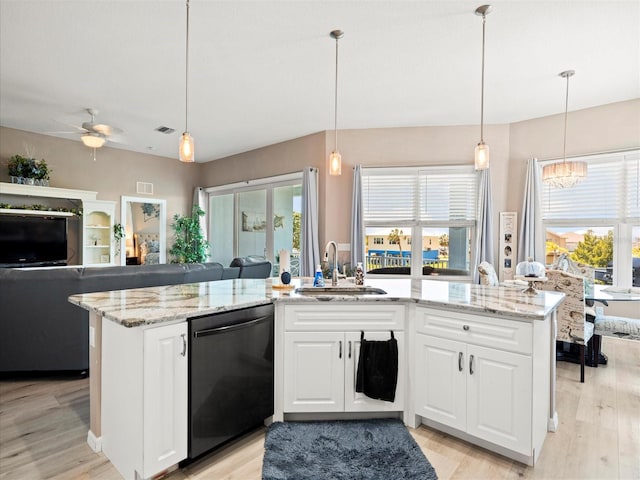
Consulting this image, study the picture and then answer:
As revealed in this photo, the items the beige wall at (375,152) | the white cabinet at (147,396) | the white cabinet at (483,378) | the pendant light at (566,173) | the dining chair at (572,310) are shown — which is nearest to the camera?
the white cabinet at (147,396)

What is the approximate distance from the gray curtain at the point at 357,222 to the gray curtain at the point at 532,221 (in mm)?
2134

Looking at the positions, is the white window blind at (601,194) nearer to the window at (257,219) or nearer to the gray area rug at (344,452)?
the window at (257,219)

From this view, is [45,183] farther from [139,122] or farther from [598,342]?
[598,342]

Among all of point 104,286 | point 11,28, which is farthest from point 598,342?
point 11,28

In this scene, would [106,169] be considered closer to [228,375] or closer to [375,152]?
[375,152]

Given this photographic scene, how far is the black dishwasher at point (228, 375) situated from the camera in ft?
6.59

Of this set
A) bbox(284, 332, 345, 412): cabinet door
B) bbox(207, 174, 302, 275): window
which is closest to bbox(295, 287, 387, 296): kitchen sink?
bbox(284, 332, 345, 412): cabinet door

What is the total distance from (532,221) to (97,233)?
665 centimetres

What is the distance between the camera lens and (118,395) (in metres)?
1.96

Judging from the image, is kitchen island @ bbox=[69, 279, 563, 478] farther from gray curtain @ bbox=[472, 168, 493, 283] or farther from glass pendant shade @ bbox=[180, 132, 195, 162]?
gray curtain @ bbox=[472, 168, 493, 283]

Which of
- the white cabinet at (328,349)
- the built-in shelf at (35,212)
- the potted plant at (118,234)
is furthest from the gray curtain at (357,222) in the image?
the built-in shelf at (35,212)

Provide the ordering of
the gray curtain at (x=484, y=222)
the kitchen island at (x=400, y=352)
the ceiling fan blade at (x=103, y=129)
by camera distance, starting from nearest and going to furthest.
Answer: the kitchen island at (x=400, y=352) < the ceiling fan blade at (x=103, y=129) < the gray curtain at (x=484, y=222)

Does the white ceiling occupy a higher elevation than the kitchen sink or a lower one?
higher

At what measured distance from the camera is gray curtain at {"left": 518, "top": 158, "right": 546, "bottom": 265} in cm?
492
